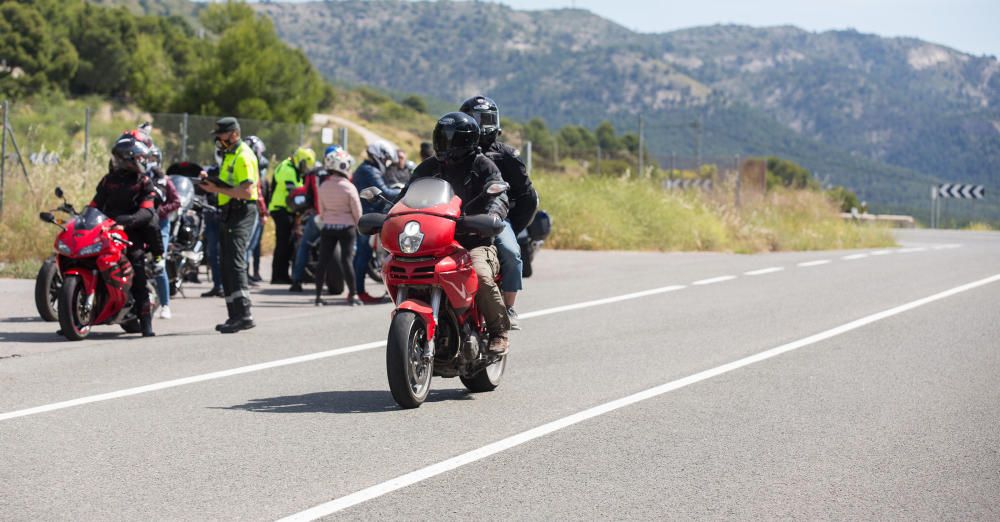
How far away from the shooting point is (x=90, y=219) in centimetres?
1184

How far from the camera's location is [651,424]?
323 inches

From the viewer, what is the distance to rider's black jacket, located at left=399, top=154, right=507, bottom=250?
28.9ft

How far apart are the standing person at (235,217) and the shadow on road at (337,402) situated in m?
3.66

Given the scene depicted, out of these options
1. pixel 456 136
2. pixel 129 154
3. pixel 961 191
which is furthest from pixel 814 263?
pixel 961 191

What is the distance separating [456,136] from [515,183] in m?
0.90

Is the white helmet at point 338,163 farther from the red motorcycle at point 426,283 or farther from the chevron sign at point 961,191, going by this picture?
the chevron sign at point 961,191

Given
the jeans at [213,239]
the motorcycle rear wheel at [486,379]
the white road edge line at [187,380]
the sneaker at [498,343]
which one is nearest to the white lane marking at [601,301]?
the white road edge line at [187,380]

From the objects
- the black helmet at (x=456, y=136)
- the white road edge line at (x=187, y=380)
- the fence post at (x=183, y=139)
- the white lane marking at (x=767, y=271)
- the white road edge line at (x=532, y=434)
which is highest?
the fence post at (x=183, y=139)

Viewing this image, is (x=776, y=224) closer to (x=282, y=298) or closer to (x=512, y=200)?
(x=282, y=298)

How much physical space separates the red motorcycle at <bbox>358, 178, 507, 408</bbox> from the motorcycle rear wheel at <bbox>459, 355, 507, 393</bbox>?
0.40 meters

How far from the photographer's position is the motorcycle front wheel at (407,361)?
8.14 meters

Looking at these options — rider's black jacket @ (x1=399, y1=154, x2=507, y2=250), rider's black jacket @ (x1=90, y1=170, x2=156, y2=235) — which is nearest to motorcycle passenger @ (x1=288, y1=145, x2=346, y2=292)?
rider's black jacket @ (x1=90, y1=170, x2=156, y2=235)

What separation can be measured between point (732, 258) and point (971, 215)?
47.7 m

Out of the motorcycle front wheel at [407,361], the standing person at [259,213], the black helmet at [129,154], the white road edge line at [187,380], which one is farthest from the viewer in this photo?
the standing person at [259,213]
